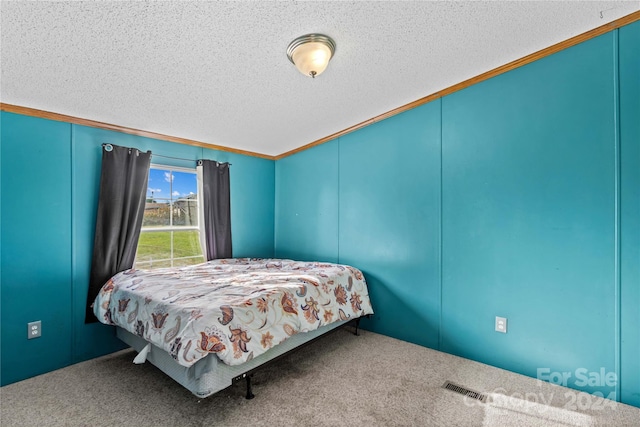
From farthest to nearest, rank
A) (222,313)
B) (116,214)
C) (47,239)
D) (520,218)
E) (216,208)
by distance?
(216,208) → (116,214) → (47,239) → (520,218) → (222,313)

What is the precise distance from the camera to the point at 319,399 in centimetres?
190

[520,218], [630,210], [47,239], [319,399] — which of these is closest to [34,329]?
[47,239]

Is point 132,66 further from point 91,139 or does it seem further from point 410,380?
point 410,380

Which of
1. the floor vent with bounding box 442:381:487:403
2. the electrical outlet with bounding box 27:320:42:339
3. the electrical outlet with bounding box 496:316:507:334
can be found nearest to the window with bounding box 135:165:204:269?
the electrical outlet with bounding box 27:320:42:339

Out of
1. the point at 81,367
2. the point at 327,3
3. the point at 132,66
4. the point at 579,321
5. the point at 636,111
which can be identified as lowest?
the point at 81,367

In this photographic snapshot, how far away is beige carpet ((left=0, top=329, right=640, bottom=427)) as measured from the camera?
1695 mm

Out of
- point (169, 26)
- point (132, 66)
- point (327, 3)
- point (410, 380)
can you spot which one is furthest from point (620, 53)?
point (132, 66)

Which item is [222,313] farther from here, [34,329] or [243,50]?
[34,329]

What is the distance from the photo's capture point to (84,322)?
2.53m

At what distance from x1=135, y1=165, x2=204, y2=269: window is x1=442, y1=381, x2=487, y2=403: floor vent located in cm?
288

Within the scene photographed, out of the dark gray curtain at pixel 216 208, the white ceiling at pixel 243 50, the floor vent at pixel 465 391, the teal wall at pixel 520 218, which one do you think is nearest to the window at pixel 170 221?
the dark gray curtain at pixel 216 208

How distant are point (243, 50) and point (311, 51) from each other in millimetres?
458

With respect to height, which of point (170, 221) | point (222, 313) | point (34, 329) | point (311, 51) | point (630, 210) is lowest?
point (34, 329)

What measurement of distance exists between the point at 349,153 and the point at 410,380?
235cm
